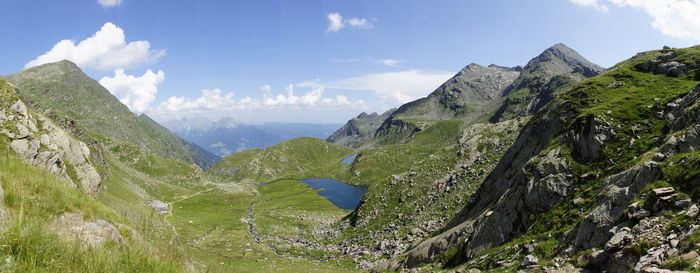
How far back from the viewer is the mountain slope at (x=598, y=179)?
16.6 metres

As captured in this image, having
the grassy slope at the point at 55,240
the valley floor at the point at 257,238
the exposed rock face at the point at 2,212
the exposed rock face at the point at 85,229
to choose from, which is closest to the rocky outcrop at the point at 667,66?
the valley floor at the point at 257,238

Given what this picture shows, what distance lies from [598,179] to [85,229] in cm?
3212

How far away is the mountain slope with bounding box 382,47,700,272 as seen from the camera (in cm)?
1661

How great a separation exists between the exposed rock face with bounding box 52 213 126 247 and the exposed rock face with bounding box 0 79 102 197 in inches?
2119

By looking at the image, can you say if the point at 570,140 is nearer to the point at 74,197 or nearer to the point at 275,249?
the point at 74,197

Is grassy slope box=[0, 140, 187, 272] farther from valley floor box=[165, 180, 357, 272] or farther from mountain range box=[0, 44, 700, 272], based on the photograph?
valley floor box=[165, 180, 357, 272]

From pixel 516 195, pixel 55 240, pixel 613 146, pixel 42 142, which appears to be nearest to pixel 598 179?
pixel 613 146

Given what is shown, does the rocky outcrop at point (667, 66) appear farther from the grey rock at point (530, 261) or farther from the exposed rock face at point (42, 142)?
the exposed rock face at point (42, 142)

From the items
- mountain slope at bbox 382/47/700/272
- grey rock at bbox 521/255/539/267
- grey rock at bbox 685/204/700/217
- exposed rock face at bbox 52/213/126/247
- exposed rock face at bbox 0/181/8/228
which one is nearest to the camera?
exposed rock face at bbox 0/181/8/228

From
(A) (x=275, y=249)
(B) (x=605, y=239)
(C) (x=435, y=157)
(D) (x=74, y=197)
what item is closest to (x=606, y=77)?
(B) (x=605, y=239)

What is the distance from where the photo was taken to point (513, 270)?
21188mm

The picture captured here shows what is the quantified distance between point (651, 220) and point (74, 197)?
24638 millimetres

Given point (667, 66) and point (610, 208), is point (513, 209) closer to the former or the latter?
point (610, 208)

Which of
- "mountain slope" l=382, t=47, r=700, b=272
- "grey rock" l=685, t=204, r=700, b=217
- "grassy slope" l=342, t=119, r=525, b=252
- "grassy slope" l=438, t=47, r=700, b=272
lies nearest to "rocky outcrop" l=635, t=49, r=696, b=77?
"mountain slope" l=382, t=47, r=700, b=272
